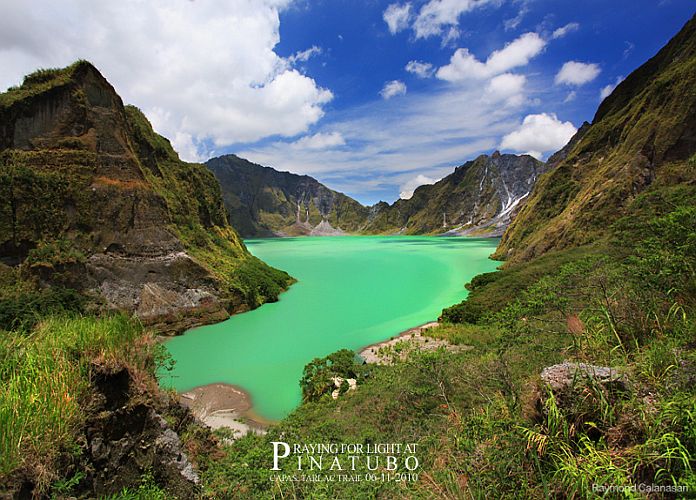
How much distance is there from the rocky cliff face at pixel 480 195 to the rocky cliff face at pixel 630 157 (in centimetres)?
10113

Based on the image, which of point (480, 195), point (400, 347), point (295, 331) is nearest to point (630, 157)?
point (400, 347)

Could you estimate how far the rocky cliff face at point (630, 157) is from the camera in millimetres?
26953

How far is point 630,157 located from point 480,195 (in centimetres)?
14245

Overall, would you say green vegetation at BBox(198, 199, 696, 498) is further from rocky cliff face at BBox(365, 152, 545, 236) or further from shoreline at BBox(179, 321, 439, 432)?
rocky cliff face at BBox(365, 152, 545, 236)

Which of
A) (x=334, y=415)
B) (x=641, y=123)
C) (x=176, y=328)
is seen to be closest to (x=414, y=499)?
(x=334, y=415)

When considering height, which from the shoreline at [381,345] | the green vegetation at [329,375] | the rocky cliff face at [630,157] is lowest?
the shoreline at [381,345]

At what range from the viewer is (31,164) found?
17.4 metres

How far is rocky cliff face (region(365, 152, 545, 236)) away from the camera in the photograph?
15412 centimetres

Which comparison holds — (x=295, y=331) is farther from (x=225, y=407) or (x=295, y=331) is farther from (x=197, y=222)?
(x=197, y=222)

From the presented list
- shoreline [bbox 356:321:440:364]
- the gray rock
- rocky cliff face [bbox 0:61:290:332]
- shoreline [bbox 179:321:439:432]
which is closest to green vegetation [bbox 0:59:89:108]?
rocky cliff face [bbox 0:61:290:332]

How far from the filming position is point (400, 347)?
15.6m

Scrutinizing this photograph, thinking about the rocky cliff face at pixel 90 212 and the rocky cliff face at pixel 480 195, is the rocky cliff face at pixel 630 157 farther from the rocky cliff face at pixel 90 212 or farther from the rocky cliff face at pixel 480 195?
the rocky cliff face at pixel 480 195

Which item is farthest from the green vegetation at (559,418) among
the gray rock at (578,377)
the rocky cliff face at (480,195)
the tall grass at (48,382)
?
the rocky cliff face at (480,195)

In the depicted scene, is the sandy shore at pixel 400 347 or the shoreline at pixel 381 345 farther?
the shoreline at pixel 381 345
